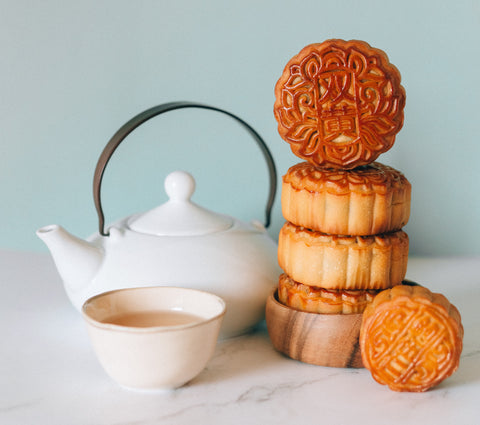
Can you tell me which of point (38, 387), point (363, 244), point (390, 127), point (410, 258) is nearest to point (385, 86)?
point (390, 127)

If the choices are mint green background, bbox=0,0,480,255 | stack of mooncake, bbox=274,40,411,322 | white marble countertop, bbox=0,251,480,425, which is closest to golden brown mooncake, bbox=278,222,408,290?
stack of mooncake, bbox=274,40,411,322

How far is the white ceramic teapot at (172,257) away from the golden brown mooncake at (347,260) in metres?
0.11

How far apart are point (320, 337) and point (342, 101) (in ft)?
0.89

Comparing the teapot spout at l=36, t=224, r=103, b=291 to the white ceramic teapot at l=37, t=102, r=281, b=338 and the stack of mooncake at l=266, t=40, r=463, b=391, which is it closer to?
the white ceramic teapot at l=37, t=102, r=281, b=338

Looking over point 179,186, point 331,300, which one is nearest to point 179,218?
point 179,186

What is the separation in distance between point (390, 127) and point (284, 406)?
328 millimetres

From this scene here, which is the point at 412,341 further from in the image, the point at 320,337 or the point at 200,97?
the point at 200,97

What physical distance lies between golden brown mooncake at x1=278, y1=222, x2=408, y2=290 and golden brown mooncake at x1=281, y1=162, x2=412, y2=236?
0.04 ft

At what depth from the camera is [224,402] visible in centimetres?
67

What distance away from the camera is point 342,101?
2.33ft

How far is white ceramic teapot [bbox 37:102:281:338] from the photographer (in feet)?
2.71

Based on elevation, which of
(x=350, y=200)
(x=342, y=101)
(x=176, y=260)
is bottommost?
(x=176, y=260)

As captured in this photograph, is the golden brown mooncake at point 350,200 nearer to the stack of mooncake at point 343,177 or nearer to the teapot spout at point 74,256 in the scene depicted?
the stack of mooncake at point 343,177

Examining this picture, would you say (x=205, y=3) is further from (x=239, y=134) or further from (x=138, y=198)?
(x=138, y=198)
